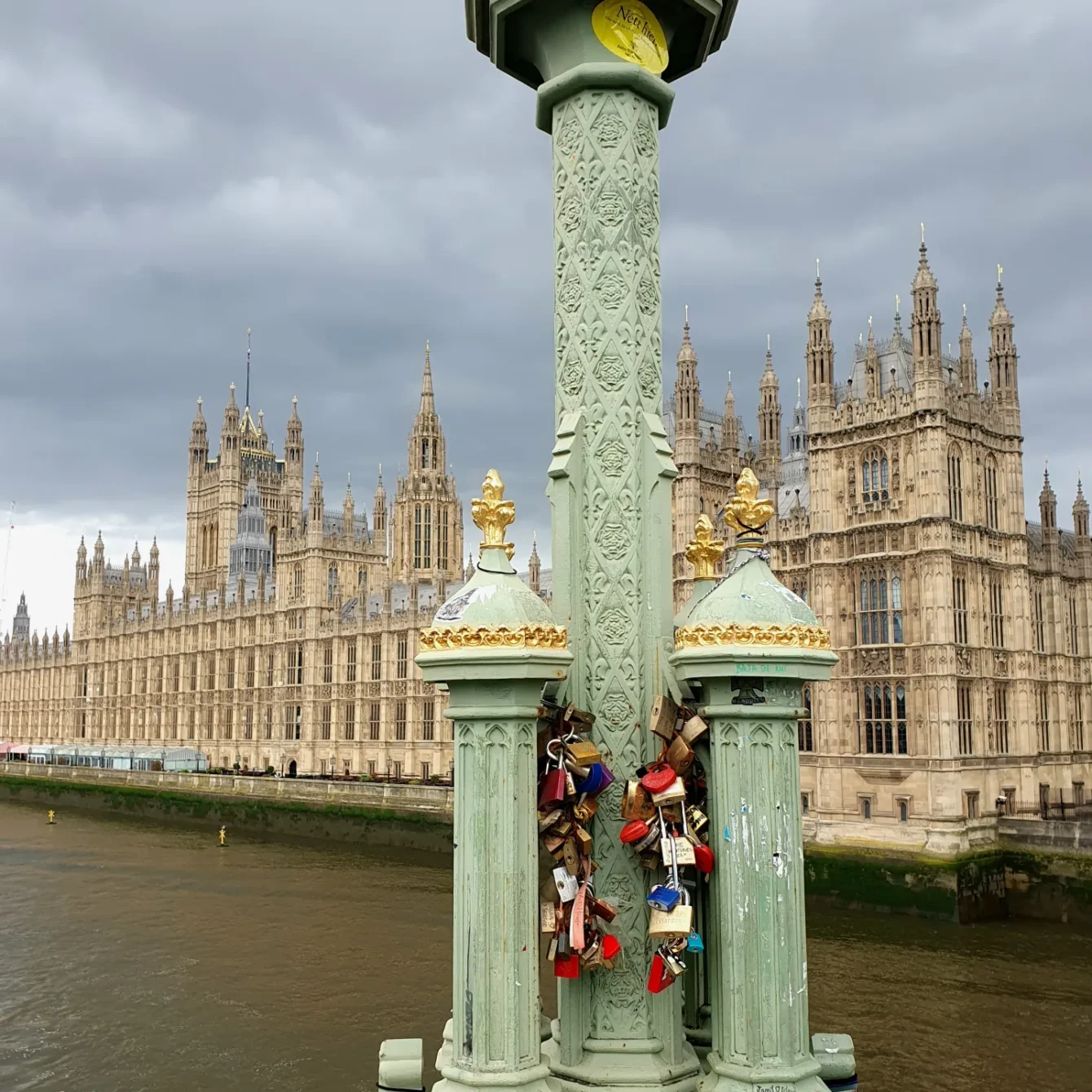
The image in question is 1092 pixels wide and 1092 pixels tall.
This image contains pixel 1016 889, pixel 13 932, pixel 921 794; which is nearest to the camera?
pixel 13 932

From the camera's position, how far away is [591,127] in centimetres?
598

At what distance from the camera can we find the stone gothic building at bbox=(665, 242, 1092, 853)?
1330 inches

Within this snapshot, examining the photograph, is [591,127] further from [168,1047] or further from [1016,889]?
[1016,889]

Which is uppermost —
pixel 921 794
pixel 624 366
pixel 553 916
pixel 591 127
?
pixel 591 127

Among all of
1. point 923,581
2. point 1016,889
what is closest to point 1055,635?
point 923,581

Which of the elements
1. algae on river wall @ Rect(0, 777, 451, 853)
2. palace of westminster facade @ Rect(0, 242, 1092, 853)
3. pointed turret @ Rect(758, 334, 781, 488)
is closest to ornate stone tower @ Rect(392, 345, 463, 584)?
palace of westminster facade @ Rect(0, 242, 1092, 853)

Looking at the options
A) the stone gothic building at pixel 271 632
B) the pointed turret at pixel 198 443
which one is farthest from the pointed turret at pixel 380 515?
the pointed turret at pixel 198 443

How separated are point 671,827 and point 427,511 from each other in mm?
69113

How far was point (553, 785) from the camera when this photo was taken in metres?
5.22

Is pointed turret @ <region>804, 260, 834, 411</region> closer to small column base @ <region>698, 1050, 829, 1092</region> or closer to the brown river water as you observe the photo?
the brown river water

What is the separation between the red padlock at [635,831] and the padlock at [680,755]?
1.04 feet

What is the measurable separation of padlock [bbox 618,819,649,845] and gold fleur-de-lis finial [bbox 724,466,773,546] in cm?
153

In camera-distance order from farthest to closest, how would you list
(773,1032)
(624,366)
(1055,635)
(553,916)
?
(1055,635) → (624,366) → (553,916) → (773,1032)

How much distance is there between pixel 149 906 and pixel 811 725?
72.9 ft
